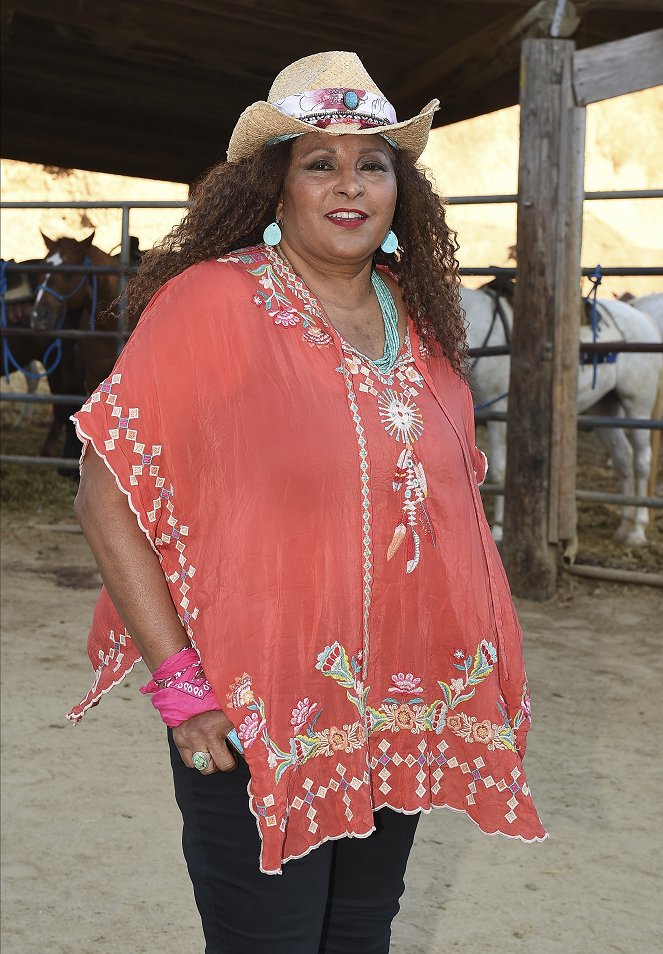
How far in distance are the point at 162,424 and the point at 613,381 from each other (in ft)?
17.3

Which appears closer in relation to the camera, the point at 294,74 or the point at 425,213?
the point at 294,74

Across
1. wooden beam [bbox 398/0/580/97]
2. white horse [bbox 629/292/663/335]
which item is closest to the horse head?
wooden beam [bbox 398/0/580/97]

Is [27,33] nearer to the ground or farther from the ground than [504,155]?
nearer to the ground

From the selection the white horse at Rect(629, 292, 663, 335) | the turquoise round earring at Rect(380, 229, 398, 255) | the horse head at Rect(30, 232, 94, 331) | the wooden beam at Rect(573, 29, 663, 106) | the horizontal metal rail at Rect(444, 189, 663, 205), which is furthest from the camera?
the white horse at Rect(629, 292, 663, 335)

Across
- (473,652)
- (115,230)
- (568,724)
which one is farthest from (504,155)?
(473,652)

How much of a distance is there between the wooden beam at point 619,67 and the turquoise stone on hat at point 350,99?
339 cm

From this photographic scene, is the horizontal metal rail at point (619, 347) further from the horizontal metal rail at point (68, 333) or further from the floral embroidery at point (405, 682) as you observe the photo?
the floral embroidery at point (405, 682)

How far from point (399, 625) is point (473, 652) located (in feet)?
0.38

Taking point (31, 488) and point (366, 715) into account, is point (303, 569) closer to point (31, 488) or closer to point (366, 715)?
point (366, 715)

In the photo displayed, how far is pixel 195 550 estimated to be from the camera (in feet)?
4.45

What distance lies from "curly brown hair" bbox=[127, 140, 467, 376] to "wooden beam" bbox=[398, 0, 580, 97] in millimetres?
3584

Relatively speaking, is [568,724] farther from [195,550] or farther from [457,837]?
[195,550]

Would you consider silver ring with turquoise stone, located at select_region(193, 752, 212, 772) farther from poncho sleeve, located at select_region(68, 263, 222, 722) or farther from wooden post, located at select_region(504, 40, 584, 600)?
wooden post, located at select_region(504, 40, 584, 600)

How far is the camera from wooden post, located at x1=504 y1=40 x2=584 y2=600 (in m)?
4.75
